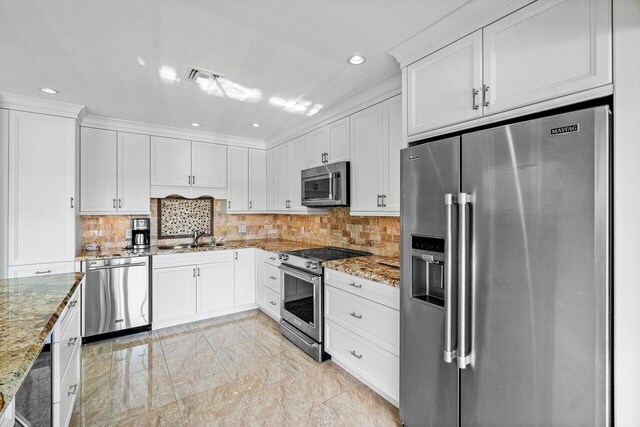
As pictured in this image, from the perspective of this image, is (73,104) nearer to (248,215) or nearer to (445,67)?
(248,215)

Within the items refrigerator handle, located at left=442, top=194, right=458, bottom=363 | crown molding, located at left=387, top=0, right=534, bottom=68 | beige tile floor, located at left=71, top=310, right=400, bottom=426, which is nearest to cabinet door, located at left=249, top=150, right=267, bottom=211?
beige tile floor, located at left=71, top=310, right=400, bottom=426

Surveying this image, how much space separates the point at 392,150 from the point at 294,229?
94.2 inches

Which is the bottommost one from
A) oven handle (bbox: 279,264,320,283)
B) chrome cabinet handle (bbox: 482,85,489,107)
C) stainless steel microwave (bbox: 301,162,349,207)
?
oven handle (bbox: 279,264,320,283)

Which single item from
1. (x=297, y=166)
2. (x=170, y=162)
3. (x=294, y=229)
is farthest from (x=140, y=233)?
(x=297, y=166)

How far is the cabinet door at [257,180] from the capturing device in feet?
Answer: 14.8

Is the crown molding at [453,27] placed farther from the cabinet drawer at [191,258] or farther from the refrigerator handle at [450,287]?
the cabinet drawer at [191,258]

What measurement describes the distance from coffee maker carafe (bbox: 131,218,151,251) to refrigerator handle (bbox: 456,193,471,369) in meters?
3.66

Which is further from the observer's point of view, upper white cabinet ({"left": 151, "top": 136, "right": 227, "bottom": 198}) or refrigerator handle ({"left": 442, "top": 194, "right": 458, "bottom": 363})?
upper white cabinet ({"left": 151, "top": 136, "right": 227, "bottom": 198})

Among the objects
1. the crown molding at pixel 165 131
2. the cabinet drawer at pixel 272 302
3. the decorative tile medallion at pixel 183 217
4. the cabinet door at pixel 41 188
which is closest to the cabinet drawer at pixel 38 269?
the cabinet door at pixel 41 188

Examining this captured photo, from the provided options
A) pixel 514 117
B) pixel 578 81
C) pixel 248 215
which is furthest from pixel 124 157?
pixel 578 81

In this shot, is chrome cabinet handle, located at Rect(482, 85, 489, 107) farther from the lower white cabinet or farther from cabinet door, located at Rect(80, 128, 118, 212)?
cabinet door, located at Rect(80, 128, 118, 212)

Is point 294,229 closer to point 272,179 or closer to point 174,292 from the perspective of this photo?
point 272,179

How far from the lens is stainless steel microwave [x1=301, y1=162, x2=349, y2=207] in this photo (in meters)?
2.97

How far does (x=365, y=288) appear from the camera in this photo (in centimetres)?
226
